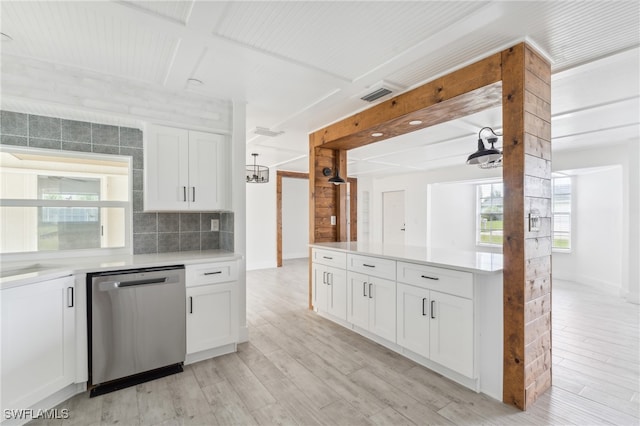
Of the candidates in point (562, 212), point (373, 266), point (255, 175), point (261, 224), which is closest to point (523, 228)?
point (373, 266)

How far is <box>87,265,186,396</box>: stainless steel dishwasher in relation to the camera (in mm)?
2217

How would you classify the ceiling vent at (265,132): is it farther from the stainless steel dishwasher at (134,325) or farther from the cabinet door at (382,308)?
the cabinet door at (382,308)

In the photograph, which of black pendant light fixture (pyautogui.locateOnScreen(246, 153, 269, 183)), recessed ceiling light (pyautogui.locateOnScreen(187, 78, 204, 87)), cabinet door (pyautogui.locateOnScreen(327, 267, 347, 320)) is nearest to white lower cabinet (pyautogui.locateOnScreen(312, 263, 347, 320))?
cabinet door (pyautogui.locateOnScreen(327, 267, 347, 320))

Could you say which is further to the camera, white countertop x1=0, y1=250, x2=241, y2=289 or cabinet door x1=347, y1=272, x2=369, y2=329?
cabinet door x1=347, y1=272, x2=369, y2=329

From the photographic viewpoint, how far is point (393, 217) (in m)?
8.89

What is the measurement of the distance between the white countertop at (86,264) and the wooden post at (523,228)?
2.31m

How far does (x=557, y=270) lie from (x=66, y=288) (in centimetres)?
775

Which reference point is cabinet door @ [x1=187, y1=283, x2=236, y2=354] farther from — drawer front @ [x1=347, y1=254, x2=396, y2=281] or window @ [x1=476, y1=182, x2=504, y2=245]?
window @ [x1=476, y1=182, x2=504, y2=245]

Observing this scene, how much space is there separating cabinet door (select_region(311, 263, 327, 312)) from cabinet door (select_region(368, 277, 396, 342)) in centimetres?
80

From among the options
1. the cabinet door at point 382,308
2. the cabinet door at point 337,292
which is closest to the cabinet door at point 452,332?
the cabinet door at point 382,308

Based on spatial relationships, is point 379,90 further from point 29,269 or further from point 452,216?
point 452,216

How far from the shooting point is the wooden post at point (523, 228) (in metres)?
2.01

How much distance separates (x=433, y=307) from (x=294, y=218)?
6.57 meters

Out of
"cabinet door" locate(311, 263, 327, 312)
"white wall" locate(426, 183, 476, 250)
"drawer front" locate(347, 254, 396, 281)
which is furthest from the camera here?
"white wall" locate(426, 183, 476, 250)
